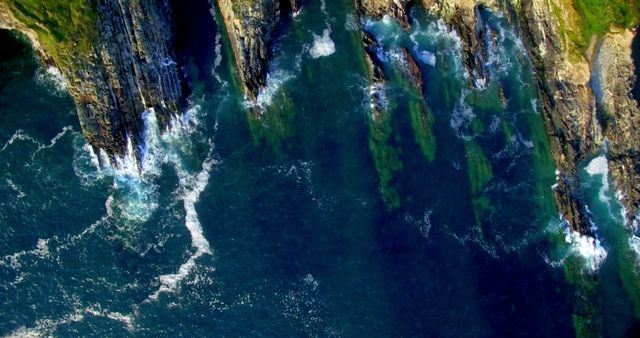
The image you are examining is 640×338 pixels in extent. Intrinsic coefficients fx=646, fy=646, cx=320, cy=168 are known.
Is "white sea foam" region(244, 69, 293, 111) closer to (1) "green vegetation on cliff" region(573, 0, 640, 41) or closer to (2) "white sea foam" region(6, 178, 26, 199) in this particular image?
(2) "white sea foam" region(6, 178, 26, 199)

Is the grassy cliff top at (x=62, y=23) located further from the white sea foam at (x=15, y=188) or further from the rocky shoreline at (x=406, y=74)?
the white sea foam at (x=15, y=188)

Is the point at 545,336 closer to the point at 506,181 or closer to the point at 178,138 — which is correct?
the point at 506,181

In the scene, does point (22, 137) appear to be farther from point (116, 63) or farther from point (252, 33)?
point (252, 33)

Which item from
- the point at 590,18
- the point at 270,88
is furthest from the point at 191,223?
the point at 590,18

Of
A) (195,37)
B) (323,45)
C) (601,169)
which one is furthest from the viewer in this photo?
(601,169)

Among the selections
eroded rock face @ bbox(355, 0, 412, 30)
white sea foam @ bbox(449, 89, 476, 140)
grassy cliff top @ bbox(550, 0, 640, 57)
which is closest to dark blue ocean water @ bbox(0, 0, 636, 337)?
white sea foam @ bbox(449, 89, 476, 140)
